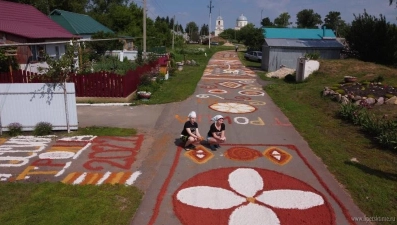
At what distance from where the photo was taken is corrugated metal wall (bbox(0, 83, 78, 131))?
11.0 metres

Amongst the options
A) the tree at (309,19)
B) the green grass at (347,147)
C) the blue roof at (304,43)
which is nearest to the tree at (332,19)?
the tree at (309,19)

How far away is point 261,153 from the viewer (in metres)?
9.66

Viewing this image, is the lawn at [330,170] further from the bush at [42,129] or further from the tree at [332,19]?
the tree at [332,19]

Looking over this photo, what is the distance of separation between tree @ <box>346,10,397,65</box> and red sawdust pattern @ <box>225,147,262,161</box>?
2396 centimetres

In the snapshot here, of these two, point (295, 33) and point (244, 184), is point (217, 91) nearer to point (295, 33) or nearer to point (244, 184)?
point (244, 184)

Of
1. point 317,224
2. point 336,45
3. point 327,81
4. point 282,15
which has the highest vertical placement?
point 282,15

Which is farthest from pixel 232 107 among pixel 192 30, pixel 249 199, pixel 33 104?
pixel 192 30

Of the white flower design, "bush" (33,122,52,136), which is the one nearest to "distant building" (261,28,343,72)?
"bush" (33,122,52,136)

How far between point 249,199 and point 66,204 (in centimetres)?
377

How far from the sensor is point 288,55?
31.9 metres

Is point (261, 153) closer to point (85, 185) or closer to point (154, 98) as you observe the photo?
point (85, 185)

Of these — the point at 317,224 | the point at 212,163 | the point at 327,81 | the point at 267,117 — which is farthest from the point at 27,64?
the point at 317,224

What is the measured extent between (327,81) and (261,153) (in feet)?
45.4

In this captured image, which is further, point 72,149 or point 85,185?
point 72,149
